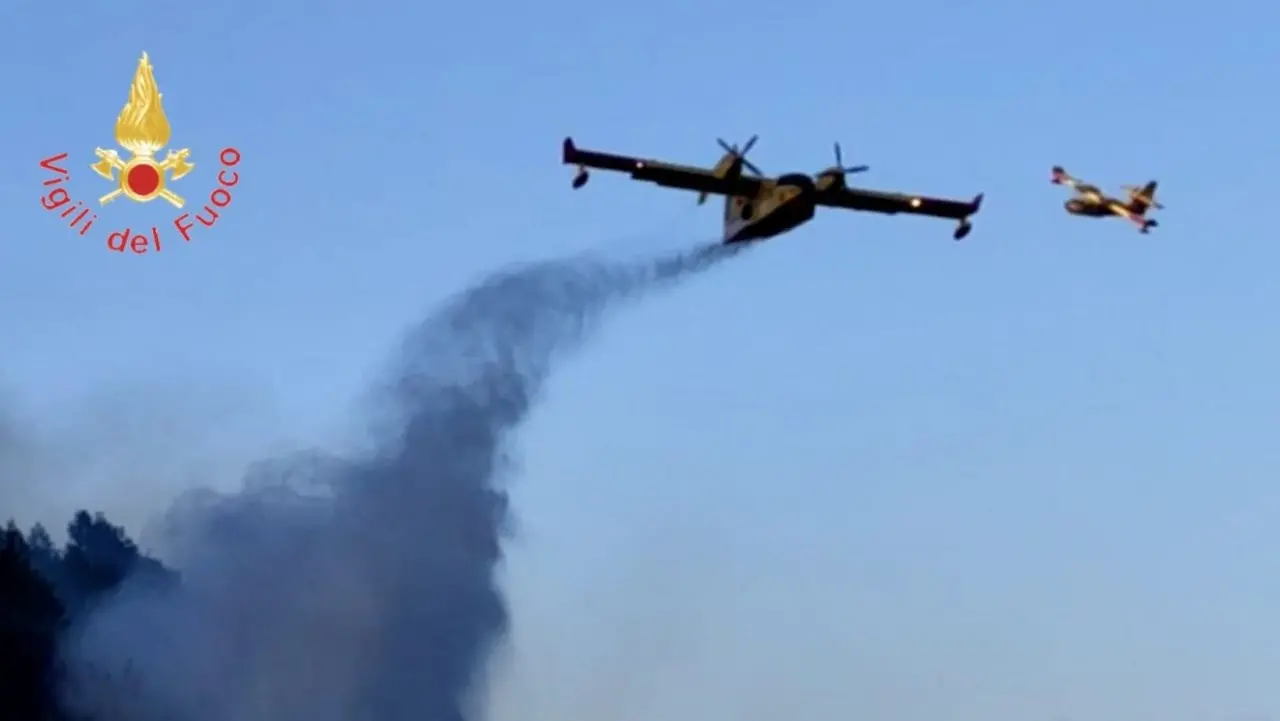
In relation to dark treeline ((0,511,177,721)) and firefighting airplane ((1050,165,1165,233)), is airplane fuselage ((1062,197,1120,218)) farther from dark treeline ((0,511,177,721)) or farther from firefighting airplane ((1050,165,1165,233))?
dark treeline ((0,511,177,721))

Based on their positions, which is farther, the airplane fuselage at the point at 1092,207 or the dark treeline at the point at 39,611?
the dark treeline at the point at 39,611

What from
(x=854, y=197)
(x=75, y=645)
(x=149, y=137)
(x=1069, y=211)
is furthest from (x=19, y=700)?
(x=1069, y=211)

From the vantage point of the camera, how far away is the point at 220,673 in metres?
86.9

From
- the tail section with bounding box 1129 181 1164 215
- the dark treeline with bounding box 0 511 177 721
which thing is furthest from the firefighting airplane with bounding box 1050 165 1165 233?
the dark treeline with bounding box 0 511 177 721

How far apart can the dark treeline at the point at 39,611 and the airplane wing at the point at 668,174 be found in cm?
2833

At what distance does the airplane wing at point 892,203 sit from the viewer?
79.4m

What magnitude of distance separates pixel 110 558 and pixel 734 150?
71.8 m

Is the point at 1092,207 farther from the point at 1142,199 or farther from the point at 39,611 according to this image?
the point at 39,611

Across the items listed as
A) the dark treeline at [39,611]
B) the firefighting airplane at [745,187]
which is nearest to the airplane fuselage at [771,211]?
the firefighting airplane at [745,187]

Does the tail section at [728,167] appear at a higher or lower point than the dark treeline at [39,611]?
higher

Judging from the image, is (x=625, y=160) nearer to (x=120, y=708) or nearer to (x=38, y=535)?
(x=120, y=708)

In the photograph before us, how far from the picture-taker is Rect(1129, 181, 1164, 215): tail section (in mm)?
75062

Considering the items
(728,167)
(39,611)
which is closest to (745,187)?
(728,167)

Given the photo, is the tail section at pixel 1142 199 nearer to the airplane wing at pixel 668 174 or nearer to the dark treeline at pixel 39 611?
the airplane wing at pixel 668 174
